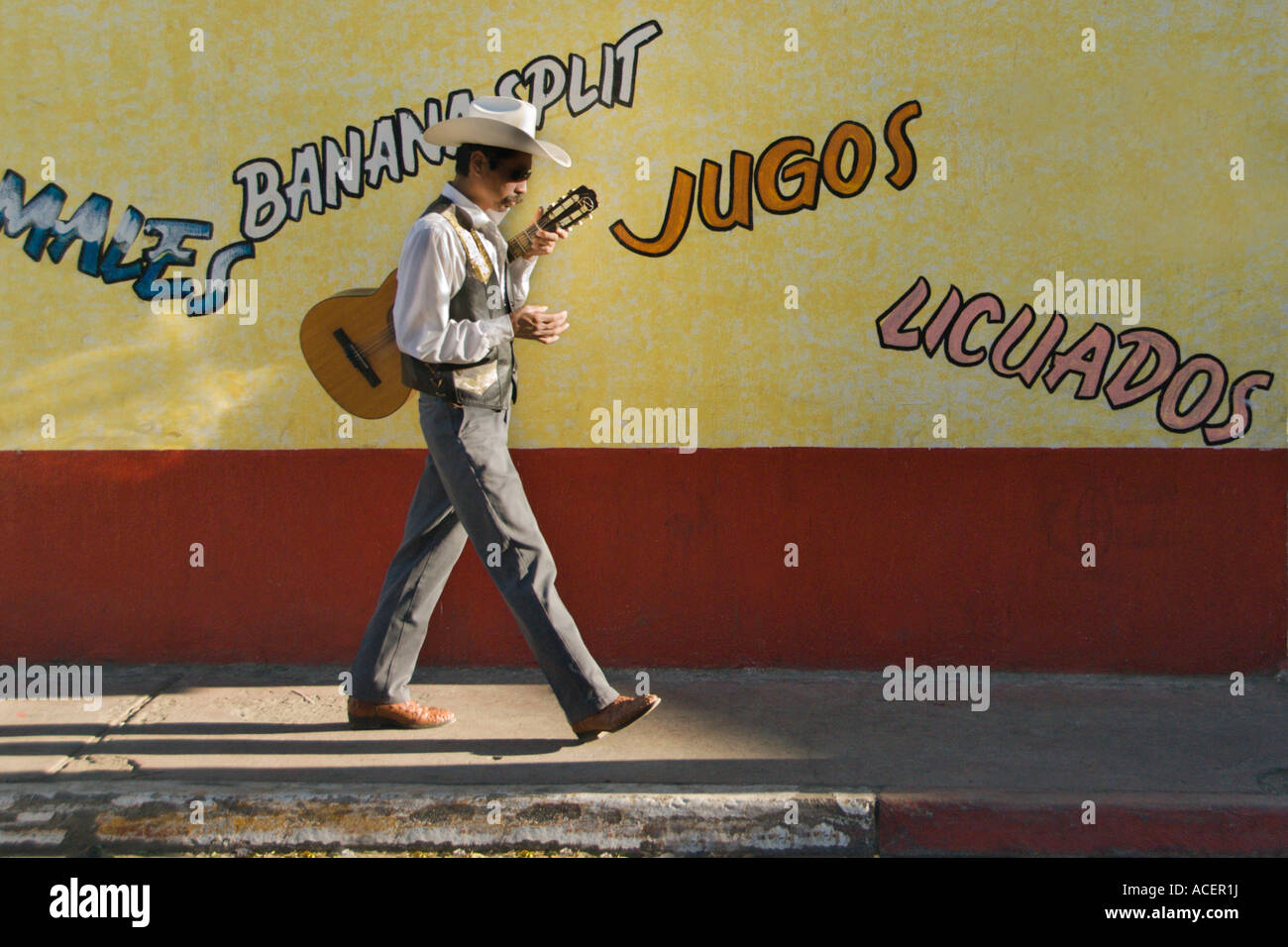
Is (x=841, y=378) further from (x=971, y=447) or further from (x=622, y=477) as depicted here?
(x=622, y=477)

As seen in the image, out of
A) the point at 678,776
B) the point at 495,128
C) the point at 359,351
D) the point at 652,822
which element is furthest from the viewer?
the point at 359,351

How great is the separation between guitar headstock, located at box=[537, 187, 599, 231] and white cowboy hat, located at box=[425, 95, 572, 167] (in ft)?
0.53

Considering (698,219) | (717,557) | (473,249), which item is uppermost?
(698,219)

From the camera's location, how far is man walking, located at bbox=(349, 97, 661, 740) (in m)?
4.04

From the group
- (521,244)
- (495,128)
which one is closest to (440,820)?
(521,244)

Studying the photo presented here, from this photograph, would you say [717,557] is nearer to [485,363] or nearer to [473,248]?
[485,363]

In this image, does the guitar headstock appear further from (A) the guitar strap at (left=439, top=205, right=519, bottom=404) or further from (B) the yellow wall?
(B) the yellow wall

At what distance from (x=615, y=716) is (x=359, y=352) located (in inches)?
61.6

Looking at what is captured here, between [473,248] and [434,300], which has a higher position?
[473,248]

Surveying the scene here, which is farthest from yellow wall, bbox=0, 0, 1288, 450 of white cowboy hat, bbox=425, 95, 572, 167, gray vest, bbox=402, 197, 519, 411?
gray vest, bbox=402, 197, 519, 411

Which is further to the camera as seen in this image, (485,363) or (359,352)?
(359,352)

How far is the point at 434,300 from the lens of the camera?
4012 millimetres

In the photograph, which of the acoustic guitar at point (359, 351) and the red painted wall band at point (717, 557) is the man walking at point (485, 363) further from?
the red painted wall band at point (717, 557)
